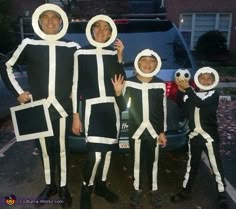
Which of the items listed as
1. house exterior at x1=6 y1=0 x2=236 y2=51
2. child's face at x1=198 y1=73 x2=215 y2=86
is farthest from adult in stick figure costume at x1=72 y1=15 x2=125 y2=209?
house exterior at x1=6 y1=0 x2=236 y2=51

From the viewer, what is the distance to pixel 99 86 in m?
3.48

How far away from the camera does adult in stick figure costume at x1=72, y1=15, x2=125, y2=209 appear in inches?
136

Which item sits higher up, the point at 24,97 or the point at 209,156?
the point at 24,97

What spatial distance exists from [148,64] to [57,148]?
1260 millimetres

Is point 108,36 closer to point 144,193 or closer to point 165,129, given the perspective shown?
point 165,129

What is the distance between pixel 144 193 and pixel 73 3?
14.3 metres

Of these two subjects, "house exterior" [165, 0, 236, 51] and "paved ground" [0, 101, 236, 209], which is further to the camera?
"house exterior" [165, 0, 236, 51]

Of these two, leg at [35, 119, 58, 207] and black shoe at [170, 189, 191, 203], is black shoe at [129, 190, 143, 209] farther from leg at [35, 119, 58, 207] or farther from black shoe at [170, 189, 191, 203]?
leg at [35, 119, 58, 207]

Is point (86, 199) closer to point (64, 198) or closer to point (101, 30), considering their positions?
point (64, 198)

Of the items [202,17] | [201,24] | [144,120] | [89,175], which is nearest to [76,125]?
[89,175]

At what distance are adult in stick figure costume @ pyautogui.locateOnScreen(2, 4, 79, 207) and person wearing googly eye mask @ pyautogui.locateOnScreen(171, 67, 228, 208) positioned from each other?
3.84 ft

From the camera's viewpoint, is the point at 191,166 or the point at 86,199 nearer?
the point at 86,199

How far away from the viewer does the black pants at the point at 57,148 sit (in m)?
3.61

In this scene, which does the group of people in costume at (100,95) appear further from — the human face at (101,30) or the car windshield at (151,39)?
the car windshield at (151,39)
